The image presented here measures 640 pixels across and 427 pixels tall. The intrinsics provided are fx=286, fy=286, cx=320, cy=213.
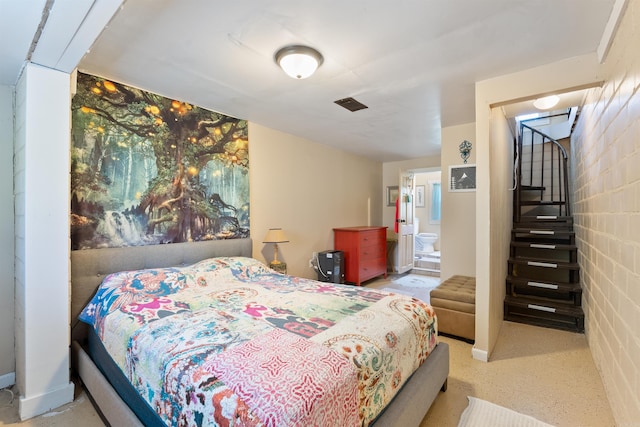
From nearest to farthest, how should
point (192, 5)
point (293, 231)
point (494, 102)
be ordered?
point (192, 5) → point (494, 102) → point (293, 231)

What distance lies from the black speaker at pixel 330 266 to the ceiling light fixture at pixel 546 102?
296 cm

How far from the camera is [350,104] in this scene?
9.64 feet

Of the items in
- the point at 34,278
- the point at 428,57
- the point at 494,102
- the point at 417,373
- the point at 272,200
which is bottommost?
the point at 417,373

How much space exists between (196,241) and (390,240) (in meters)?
3.97

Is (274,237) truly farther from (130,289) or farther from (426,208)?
(426,208)

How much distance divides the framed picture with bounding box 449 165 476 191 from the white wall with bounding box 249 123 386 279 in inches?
73.0

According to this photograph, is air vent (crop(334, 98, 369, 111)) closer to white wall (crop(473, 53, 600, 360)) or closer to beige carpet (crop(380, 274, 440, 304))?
white wall (crop(473, 53, 600, 360))

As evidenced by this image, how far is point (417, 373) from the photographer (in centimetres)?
167

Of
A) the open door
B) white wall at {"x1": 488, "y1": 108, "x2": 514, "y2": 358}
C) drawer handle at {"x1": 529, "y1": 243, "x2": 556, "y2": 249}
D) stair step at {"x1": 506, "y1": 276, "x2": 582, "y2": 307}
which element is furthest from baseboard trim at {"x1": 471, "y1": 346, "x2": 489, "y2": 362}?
the open door

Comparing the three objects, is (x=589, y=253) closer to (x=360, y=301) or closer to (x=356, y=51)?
(x=360, y=301)

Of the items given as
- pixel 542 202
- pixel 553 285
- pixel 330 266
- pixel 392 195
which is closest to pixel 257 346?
pixel 330 266

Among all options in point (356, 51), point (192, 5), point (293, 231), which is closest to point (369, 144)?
point (293, 231)

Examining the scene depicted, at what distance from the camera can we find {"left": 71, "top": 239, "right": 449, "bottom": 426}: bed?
1.06 meters

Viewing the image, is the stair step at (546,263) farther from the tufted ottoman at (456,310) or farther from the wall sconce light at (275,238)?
the wall sconce light at (275,238)
